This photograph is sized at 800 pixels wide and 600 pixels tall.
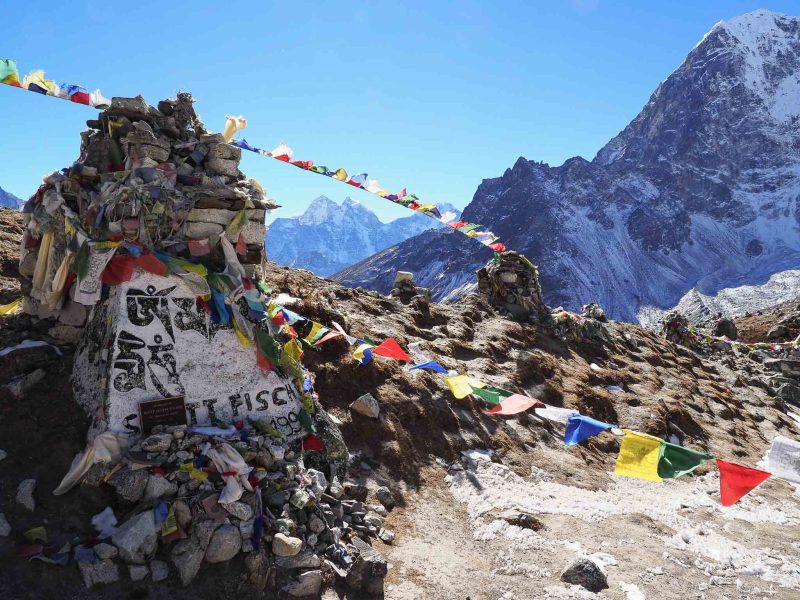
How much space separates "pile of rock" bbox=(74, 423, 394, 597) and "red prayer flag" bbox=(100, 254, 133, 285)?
2.15 meters

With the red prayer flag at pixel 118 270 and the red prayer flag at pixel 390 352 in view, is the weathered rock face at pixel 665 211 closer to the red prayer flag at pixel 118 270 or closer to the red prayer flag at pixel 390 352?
the red prayer flag at pixel 390 352

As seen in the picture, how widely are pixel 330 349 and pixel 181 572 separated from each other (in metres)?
6.77

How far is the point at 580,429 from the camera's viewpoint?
8.66 m

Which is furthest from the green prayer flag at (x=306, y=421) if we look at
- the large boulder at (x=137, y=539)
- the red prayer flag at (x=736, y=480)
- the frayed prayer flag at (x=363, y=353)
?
the red prayer flag at (x=736, y=480)

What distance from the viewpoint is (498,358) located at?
17.6 metres

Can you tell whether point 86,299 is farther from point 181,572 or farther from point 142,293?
point 181,572

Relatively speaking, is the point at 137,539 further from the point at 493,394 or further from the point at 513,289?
the point at 513,289

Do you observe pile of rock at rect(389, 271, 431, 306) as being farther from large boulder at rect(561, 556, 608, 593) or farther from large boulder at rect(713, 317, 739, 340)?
large boulder at rect(713, 317, 739, 340)

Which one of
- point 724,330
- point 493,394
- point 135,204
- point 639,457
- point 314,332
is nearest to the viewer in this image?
point 135,204

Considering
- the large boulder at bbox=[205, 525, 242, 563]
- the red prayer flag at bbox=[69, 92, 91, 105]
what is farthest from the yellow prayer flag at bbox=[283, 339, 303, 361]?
the red prayer flag at bbox=[69, 92, 91, 105]

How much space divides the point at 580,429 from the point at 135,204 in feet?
25.1

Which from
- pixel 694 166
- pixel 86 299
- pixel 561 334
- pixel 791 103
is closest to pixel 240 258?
pixel 86 299

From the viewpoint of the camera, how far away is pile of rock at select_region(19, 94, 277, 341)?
25.1ft

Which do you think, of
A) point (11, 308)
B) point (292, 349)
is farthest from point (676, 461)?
point (11, 308)
